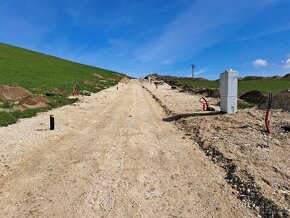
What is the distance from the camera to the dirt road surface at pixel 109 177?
21.1 ft

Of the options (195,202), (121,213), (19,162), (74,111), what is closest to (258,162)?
(195,202)

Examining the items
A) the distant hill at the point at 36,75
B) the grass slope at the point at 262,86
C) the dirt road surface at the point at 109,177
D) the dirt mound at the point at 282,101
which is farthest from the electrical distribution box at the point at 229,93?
the distant hill at the point at 36,75

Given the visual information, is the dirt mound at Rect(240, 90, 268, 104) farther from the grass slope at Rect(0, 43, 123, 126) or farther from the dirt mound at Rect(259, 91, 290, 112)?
the grass slope at Rect(0, 43, 123, 126)

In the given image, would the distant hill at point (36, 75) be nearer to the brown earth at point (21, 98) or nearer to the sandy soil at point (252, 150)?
the brown earth at point (21, 98)

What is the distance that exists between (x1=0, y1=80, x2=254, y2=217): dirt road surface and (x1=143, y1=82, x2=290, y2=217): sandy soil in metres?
0.42

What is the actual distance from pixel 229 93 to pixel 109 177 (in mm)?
11704

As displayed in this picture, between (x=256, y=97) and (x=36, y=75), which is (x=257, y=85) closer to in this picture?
(x=256, y=97)

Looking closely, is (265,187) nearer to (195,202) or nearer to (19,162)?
(195,202)

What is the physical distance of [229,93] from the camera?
59.0 ft

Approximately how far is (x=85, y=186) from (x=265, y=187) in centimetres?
426

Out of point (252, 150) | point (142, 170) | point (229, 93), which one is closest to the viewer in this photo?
point (142, 170)

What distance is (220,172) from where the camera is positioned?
8547 millimetres

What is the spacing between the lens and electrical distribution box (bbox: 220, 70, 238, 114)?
17.8m

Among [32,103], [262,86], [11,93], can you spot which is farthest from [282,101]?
[262,86]
